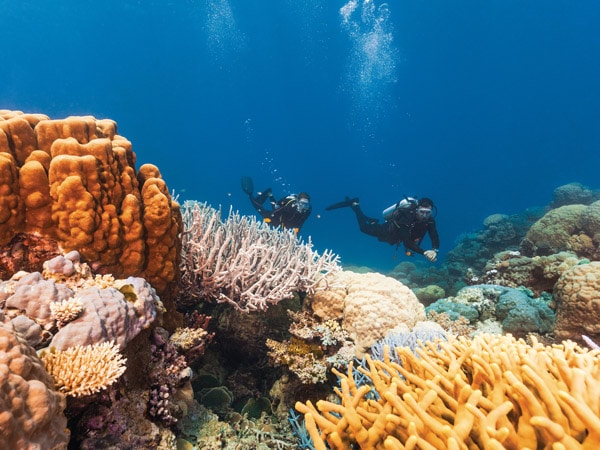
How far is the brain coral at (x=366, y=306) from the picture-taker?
4066 mm

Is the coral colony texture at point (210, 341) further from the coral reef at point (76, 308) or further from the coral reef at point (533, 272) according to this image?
the coral reef at point (533, 272)

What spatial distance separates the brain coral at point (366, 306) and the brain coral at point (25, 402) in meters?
3.30

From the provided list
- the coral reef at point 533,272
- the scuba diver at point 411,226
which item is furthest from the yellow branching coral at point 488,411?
the coral reef at point 533,272

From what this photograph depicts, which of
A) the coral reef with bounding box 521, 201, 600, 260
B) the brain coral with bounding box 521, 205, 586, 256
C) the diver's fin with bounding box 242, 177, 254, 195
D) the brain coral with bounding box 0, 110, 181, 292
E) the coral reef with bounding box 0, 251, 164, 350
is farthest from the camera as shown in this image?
the diver's fin with bounding box 242, 177, 254, 195

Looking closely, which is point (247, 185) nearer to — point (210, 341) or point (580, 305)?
point (210, 341)

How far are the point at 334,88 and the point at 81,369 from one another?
337 ft

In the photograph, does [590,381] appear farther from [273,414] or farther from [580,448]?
[273,414]

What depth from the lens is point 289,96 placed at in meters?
96.3

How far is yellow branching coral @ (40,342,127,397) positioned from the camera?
1.82 meters

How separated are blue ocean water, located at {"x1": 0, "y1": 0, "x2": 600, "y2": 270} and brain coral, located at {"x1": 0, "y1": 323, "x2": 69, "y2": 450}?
63.2 m

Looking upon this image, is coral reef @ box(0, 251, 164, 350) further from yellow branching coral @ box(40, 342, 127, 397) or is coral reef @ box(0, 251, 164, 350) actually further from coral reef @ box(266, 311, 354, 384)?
coral reef @ box(266, 311, 354, 384)

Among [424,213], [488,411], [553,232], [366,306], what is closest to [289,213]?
[424,213]

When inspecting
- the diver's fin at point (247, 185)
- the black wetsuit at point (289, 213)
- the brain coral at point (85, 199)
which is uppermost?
the diver's fin at point (247, 185)

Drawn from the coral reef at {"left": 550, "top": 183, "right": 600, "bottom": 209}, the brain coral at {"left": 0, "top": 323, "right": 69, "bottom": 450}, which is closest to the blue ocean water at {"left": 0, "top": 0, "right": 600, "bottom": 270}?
the coral reef at {"left": 550, "top": 183, "right": 600, "bottom": 209}
